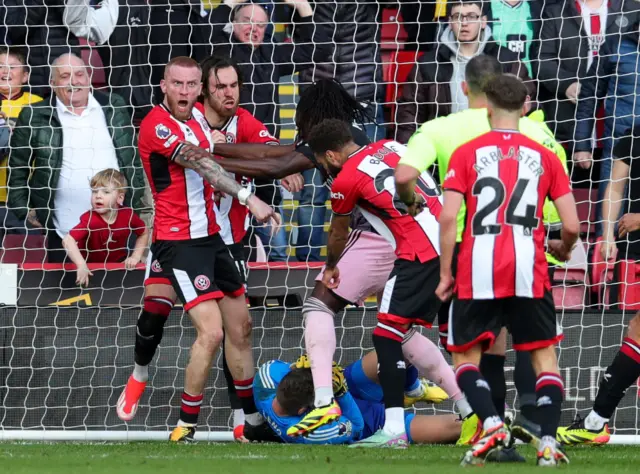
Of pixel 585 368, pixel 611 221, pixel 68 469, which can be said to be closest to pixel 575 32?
pixel 611 221

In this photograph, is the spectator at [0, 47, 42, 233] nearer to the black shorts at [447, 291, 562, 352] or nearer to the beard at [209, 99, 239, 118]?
the beard at [209, 99, 239, 118]

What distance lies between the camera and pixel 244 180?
877 cm

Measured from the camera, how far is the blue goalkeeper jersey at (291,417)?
7.53m

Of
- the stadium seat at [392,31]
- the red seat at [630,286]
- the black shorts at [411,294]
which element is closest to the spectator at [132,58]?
the stadium seat at [392,31]

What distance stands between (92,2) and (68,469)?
622 cm

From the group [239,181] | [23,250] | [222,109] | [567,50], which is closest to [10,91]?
[23,250]

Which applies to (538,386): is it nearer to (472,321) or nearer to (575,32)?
(472,321)

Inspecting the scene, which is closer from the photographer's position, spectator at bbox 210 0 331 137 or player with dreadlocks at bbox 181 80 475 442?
player with dreadlocks at bbox 181 80 475 442

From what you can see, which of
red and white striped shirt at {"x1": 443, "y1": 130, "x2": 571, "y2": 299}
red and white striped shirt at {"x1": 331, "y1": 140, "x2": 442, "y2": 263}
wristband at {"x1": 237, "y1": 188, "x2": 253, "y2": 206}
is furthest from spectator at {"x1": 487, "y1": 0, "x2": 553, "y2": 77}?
red and white striped shirt at {"x1": 443, "y1": 130, "x2": 571, "y2": 299}

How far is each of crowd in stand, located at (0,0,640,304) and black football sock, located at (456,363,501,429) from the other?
3988 millimetres

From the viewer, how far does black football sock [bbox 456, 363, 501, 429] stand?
5844mm

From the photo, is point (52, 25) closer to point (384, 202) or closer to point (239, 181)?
point (239, 181)

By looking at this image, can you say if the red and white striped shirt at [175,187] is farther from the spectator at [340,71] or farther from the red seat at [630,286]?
the red seat at [630,286]

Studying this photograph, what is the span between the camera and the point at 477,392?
5.90 meters
